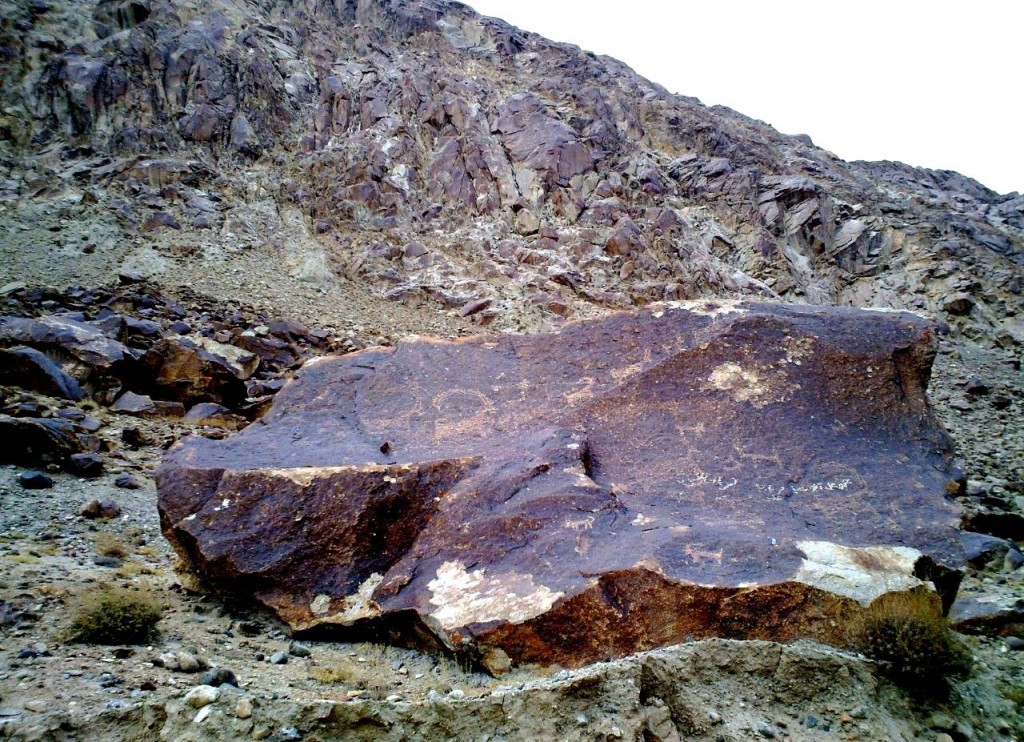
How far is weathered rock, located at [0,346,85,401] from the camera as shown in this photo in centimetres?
693

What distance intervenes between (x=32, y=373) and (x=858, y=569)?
8272mm

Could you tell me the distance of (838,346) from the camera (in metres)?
5.36

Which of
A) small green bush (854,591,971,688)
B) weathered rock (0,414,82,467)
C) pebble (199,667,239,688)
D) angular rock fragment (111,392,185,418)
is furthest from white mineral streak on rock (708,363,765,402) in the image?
angular rock fragment (111,392,185,418)

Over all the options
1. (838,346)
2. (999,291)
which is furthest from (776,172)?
(838,346)

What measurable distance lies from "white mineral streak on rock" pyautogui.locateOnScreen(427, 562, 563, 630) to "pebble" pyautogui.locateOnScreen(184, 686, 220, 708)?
132 centimetres

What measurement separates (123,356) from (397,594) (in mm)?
6457

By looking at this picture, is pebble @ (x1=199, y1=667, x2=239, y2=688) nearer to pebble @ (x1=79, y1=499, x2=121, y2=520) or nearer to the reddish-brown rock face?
the reddish-brown rock face

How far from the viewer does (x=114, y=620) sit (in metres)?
3.23

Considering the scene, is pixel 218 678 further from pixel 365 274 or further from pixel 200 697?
pixel 365 274

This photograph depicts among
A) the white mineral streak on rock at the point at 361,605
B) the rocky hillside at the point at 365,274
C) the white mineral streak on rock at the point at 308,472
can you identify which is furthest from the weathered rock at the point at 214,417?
the white mineral streak on rock at the point at 361,605

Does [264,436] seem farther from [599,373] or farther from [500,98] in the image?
[500,98]

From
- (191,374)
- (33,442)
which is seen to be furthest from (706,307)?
(191,374)

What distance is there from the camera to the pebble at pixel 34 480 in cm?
520

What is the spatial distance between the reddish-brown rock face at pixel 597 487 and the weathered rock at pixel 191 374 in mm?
3527
